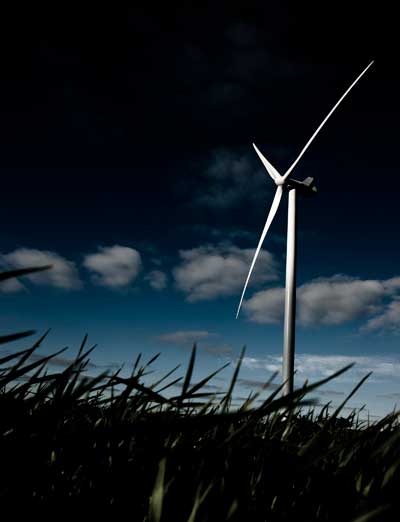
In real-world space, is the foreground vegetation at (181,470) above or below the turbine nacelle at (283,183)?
below

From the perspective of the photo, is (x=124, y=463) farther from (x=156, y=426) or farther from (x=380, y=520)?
(x=380, y=520)

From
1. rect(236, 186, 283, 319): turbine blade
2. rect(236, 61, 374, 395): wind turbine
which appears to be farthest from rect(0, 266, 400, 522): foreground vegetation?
rect(236, 186, 283, 319): turbine blade

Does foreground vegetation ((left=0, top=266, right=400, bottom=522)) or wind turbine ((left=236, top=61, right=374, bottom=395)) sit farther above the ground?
wind turbine ((left=236, top=61, right=374, bottom=395))

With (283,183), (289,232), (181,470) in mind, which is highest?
(283,183)

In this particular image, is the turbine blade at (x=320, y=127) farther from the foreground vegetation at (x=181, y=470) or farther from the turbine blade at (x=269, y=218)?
the foreground vegetation at (x=181, y=470)

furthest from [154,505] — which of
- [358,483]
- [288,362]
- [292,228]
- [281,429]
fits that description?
[292,228]

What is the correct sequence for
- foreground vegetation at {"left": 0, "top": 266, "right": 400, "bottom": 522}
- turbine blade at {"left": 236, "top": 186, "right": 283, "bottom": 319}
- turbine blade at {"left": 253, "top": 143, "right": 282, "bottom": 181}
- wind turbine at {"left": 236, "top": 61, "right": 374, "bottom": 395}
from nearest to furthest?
1. foreground vegetation at {"left": 0, "top": 266, "right": 400, "bottom": 522}
2. wind turbine at {"left": 236, "top": 61, "right": 374, "bottom": 395}
3. turbine blade at {"left": 236, "top": 186, "right": 283, "bottom": 319}
4. turbine blade at {"left": 253, "top": 143, "right": 282, "bottom": 181}

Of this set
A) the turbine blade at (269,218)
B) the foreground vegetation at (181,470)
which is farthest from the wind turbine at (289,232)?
the foreground vegetation at (181,470)

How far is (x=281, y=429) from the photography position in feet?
7.89

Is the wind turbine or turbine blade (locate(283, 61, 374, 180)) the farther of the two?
turbine blade (locate(283, 61, 374, 180))

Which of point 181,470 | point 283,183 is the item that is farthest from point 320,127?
point 181,470

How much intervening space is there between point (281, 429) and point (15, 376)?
1.66 m

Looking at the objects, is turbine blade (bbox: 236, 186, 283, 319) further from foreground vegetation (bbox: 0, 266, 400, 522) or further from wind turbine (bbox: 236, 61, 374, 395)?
foreground vegetation (bbox: 0, 266, 400, 522)

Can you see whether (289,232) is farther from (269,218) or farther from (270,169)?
(270,169)
